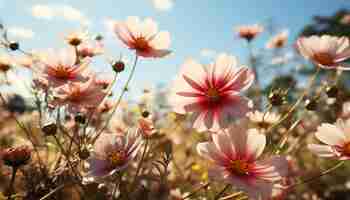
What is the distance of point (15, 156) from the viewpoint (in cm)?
90

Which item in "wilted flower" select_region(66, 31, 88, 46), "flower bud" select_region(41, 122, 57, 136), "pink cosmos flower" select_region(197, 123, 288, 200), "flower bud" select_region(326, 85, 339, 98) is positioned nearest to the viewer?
"pink cosmos flower" select_region(197, 123, 288, 200)

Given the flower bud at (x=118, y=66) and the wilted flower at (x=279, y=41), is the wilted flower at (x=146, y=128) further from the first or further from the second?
the wilted flower at (x=279, y=41)

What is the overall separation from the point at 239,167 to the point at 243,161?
2 cm

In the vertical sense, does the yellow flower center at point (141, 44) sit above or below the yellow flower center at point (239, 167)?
above

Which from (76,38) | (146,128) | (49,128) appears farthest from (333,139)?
(76,38)

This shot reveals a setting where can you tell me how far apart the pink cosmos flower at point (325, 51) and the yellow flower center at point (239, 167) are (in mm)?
399

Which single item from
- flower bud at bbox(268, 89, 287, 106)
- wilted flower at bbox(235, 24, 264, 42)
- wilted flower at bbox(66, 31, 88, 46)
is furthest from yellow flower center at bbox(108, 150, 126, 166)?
wilted flower at bbox(235, 24, 264, 42)

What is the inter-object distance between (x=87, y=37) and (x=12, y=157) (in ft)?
2.26

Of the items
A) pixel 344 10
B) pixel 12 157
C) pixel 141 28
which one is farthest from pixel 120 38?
pixel 344 10

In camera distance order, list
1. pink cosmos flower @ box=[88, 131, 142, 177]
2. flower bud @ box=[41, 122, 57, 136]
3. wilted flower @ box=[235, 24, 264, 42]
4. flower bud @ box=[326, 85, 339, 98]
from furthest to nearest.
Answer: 1. wilted flower @ box=[235, 24, 264, 42]
2. flower bud @ box=[326, 85, 339, 98]
3. flower bud @ box=[41, 122, 57, 136]
4. pink cosmos flower @ box=[88, 131, 142, 177]

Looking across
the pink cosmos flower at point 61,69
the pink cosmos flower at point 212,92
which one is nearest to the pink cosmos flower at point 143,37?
the pink cosmos flower at point 61,69

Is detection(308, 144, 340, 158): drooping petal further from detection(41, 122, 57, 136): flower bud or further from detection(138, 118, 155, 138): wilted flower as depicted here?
detection(41, 122, 57, 136): flower bud

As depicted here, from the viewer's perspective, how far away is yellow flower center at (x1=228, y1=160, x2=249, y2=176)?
837mm

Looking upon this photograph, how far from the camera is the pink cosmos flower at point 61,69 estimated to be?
1.03 meters
